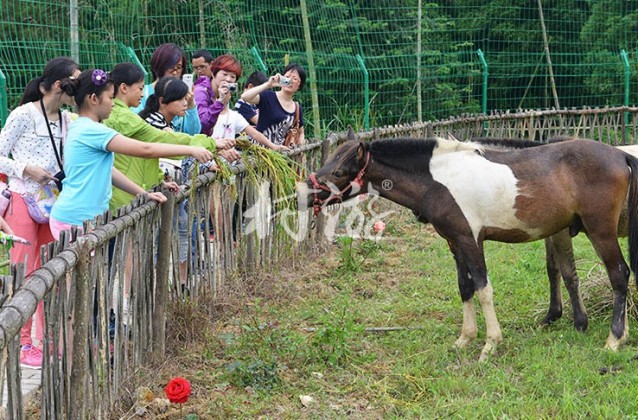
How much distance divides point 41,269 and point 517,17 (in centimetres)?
1731

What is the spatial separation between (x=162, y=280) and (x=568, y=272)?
2802mm

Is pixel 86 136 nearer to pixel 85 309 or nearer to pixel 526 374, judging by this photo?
pixel 85 309

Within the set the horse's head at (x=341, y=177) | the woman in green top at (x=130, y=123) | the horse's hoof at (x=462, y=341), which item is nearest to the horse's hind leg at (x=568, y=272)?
the horse's hoof at (x=462, y=341)

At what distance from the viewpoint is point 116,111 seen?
497 cm

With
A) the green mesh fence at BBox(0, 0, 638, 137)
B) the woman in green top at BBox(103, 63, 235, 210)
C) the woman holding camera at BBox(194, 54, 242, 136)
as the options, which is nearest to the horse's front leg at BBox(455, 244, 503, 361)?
the woman in green top at BBox(103, 63, 235, 210)

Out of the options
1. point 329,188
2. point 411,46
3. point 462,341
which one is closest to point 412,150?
point 329,188

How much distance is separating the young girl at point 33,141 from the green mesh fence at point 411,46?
5.39 metres

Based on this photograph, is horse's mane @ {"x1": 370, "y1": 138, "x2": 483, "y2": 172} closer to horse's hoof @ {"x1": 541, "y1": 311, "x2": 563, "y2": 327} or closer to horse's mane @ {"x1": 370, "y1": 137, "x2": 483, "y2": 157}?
horse's mane @ {"x1": 370, "y1": 137, "x2": 483, "y2": 157}

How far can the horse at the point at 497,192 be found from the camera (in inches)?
214

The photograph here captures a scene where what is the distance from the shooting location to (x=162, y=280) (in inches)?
197

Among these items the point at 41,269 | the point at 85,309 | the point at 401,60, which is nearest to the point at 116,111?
the point at 85,309

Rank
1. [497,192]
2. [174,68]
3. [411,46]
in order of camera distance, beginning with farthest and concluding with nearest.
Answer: [411,46]
[174,68]
[497,192]

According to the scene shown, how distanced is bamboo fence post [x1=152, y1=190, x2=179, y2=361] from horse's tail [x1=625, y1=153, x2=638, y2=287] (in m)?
2.90

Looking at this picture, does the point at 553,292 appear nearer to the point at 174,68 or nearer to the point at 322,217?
the point at 322,217
